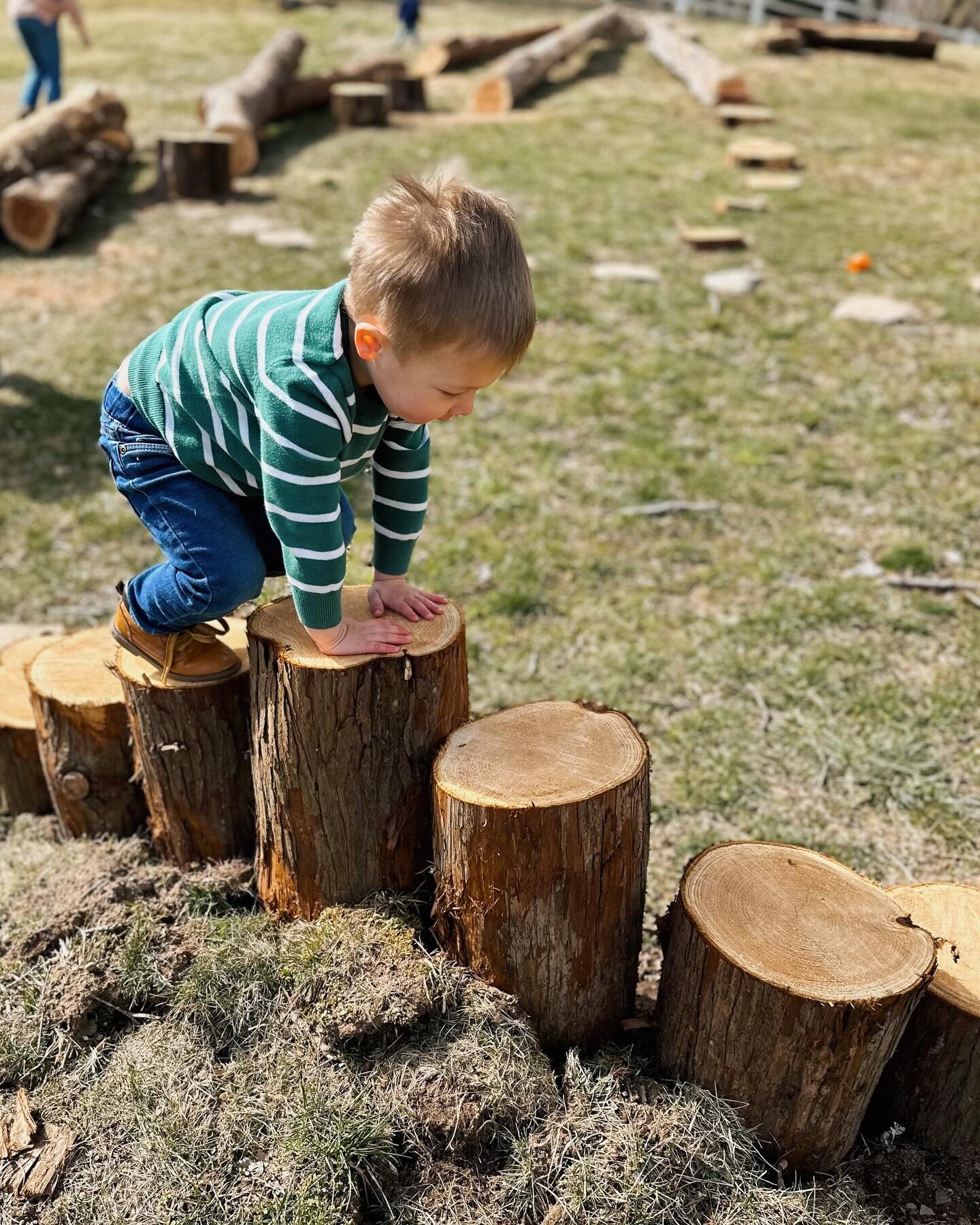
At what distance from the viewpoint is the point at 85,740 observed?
116 inches

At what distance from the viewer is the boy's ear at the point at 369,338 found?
2.14m

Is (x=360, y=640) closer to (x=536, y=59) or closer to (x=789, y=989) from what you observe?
(x=789, y=989)

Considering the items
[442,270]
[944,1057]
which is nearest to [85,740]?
[442,270]

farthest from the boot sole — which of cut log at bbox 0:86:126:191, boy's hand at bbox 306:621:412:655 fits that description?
cut log at bbox 0:86:126:191

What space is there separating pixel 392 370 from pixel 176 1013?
159 cm

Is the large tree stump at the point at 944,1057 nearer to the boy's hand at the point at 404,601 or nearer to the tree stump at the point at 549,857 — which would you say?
the tree stump at the point at 549,857

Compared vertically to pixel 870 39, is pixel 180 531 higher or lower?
higher

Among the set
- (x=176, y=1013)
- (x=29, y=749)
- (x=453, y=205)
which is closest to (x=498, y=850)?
(x=176, y=1013)

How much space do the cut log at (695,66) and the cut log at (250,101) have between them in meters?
5.27

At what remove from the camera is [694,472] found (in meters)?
5.54

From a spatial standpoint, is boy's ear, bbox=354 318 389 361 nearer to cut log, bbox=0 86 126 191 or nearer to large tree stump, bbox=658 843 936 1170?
large tree stump, bbox=658 843 936 1170

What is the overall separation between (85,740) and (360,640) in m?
1.03

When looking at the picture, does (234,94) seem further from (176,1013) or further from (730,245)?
(176,1013)

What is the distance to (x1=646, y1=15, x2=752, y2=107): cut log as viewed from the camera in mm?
13258
